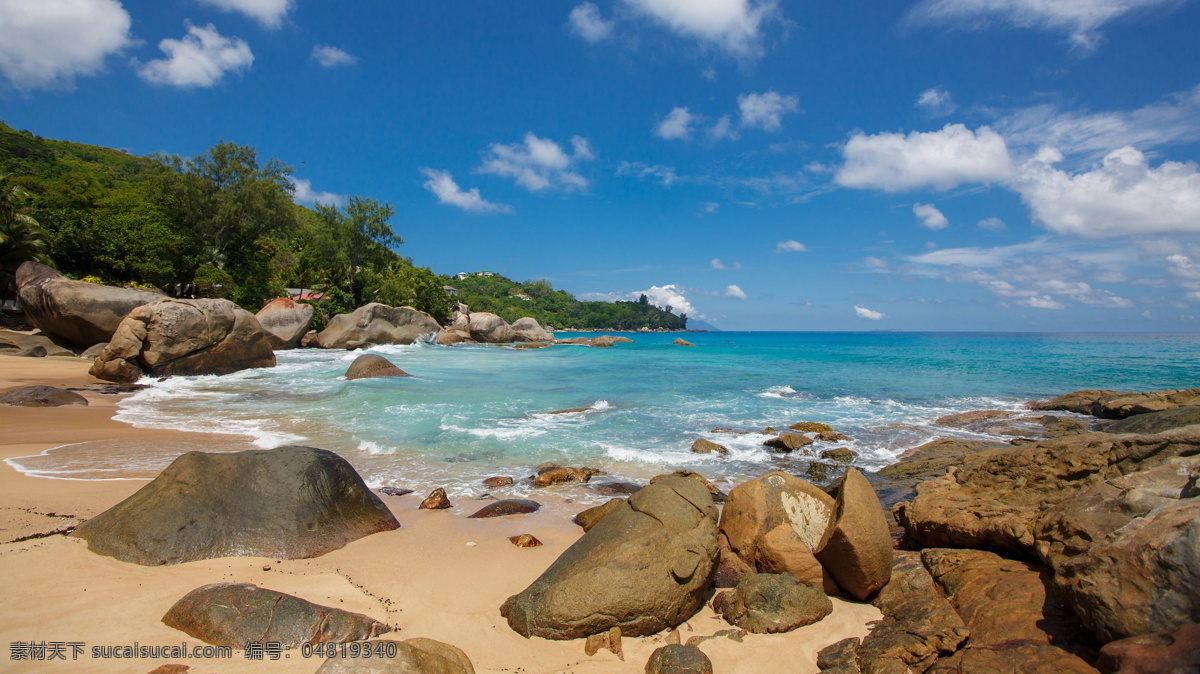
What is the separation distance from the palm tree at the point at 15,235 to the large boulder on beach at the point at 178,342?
13.2 meters

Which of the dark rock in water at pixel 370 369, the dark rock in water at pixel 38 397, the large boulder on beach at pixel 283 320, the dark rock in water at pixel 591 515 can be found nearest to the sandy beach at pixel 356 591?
the dark rock in water at pixel 591 515

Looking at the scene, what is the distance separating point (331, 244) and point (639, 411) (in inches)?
1634

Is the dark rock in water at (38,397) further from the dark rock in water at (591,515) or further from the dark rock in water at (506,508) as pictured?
the dark rock in water at (591,515)

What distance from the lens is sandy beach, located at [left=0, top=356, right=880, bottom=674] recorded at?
3740mm

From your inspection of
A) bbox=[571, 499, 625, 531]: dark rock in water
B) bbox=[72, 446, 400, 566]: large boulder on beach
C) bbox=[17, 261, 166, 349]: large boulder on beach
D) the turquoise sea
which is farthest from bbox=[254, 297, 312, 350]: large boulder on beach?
bbox=[571, 499, 625, 531]: dark rock in water

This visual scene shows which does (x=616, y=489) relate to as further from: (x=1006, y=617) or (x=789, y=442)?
(x=1006, y=617)

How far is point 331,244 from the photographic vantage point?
155ft

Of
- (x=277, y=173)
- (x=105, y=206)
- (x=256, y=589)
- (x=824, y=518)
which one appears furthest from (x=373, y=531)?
(x=277, y=173)

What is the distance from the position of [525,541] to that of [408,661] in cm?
318

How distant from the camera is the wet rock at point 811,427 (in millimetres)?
13671

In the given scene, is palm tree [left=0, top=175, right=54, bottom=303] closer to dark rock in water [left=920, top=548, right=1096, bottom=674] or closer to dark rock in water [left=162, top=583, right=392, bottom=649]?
dark rock in water [left=162, top=583, right=392, bottom=649]

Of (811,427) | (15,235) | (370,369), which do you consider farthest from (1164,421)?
(15,235)

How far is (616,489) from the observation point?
8773mm

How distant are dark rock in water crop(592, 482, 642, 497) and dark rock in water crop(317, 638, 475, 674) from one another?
4946 mm
